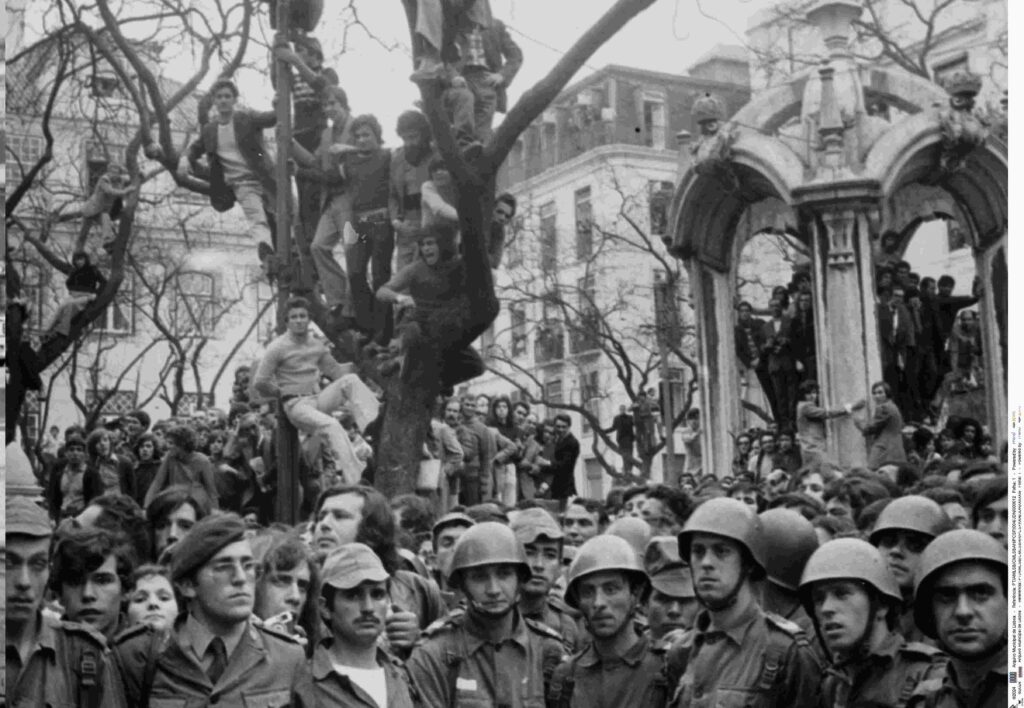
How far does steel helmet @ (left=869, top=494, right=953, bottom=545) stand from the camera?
19.6ft

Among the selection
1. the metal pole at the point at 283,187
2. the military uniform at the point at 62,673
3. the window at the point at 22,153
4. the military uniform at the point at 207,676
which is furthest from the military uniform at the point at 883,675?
the metal pole at the point at 283,187

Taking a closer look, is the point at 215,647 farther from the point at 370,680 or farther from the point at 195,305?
the point at 195,305

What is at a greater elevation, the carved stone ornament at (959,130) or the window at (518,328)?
the carved stone ornament at (959,130)

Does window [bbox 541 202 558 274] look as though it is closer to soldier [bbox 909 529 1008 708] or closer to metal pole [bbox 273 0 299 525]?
metal pole [bbox 273 0 299 525]

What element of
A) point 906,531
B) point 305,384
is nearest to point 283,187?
point 305,384

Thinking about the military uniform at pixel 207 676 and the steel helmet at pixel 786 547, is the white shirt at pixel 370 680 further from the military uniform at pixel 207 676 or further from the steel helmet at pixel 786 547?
the steel helmet at pixel 786 547

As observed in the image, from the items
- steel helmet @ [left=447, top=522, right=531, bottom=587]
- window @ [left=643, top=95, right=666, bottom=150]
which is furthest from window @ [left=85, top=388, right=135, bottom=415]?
steel helmet @ [left=447, top=522, right=531, bottom=587]

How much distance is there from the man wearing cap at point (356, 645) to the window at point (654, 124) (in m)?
7.46

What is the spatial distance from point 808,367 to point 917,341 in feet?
2.77

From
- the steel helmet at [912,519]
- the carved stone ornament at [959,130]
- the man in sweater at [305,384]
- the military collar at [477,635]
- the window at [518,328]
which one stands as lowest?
the military collar at [477,635]

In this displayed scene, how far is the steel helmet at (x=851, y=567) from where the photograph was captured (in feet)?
16.9

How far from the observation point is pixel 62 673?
4.97 meters

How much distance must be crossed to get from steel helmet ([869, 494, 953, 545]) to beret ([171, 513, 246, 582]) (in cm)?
212
